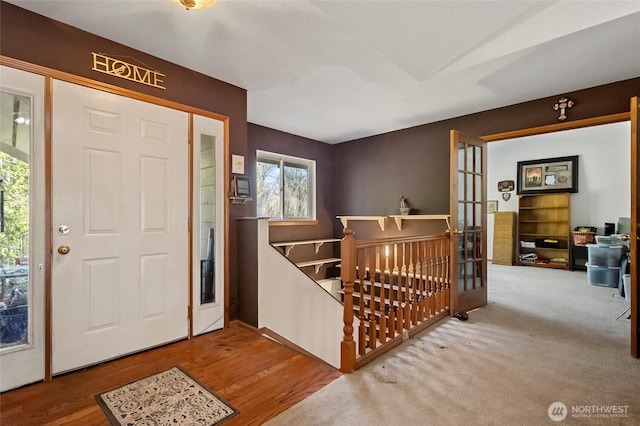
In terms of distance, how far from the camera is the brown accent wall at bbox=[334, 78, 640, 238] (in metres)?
3.05

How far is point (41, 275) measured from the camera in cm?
198

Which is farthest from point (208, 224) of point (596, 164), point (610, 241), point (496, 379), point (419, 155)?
point (596, 164)

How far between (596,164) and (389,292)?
641 cm

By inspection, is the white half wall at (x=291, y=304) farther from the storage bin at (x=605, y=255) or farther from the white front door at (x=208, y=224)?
the storage bin at (x=605, y=255)

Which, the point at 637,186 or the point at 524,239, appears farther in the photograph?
the point at 524,239

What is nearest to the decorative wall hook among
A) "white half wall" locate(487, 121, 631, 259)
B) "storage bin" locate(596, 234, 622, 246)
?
"storage bin" locate(596, 234, 622, 246)

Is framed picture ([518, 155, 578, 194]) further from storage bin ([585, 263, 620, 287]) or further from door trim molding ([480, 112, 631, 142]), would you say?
door trim molding ([480, 112, 631, 142])

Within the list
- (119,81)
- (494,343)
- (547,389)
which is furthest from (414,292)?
(119,81)

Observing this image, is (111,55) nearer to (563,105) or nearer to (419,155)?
(419,155)

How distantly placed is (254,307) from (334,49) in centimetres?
236

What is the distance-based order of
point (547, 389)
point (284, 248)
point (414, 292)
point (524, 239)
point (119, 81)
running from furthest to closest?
point (524, 239) → point (284, 248) → point (414, 292) → point (119, 81) → point (547, 389)

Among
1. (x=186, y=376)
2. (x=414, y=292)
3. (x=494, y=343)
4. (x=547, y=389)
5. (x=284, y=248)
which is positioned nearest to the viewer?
(x=547, y=389)

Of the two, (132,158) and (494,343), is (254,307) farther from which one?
(494,343)

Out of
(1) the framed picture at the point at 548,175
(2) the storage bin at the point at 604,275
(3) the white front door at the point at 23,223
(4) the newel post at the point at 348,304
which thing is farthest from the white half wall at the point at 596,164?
(3) the white front door at the point at 23,223
